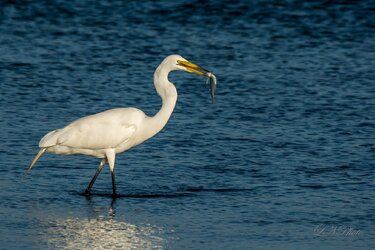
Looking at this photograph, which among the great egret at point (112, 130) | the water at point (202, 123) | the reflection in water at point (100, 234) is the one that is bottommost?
the water at point (202, 123)

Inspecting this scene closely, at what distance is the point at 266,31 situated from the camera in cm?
1794

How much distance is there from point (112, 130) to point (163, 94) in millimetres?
666

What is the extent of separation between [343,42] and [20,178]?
8716 mm

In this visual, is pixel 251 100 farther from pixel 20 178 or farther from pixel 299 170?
pixel 20 178

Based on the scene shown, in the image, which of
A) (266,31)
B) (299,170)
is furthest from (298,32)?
(299,170)

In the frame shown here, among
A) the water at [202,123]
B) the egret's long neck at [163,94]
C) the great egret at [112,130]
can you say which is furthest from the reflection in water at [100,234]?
the egret's long neck at [163,94]

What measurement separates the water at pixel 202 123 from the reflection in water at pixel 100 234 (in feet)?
0.05

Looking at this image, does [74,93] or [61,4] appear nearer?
[74,93]

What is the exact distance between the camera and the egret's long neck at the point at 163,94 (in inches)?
392

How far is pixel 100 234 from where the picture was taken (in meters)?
8.02

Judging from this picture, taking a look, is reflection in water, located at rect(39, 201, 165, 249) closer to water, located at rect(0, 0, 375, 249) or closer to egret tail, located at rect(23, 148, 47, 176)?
water, located at rect(0, 0, 375, 249)

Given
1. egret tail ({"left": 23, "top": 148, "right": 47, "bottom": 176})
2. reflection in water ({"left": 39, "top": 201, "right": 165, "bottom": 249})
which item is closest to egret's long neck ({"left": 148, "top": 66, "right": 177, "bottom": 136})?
egret tail ({"left": 23, "top": 148, "right": 47, "bottom": 176})

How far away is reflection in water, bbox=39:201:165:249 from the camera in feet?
25.3

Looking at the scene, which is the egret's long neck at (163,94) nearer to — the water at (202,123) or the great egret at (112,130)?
the great egret at (112,130)
